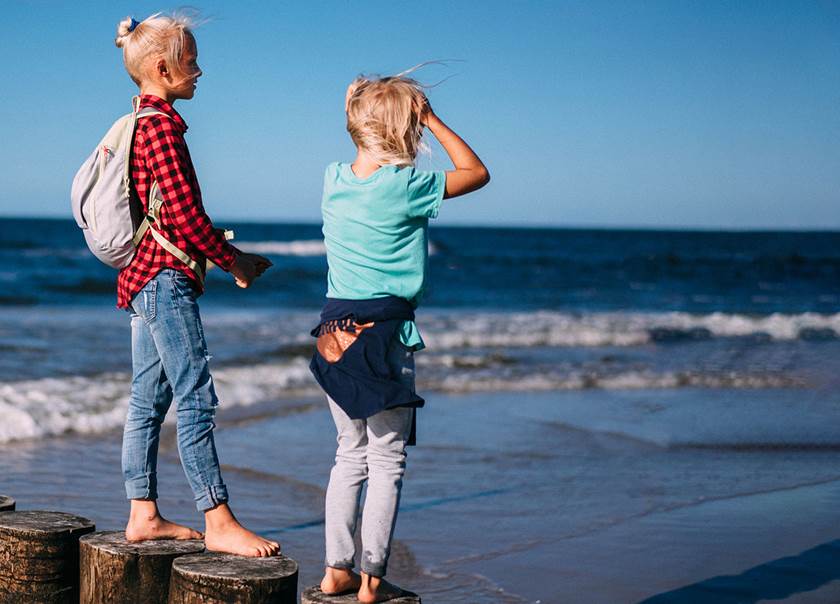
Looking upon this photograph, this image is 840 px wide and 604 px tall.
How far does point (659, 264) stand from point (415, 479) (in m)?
32.5

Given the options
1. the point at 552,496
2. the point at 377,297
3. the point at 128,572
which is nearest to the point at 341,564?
the point at 128,572

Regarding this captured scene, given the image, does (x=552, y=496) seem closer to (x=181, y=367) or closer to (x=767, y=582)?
(x=767, y=582)

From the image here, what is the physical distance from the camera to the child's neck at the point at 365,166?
2844 mm

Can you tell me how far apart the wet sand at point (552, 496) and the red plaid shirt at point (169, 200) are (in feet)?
5.64

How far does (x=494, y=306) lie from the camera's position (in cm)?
2127

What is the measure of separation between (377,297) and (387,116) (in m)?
0.52

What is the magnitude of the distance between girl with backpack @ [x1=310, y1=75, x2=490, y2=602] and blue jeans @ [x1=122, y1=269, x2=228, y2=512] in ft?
1.42

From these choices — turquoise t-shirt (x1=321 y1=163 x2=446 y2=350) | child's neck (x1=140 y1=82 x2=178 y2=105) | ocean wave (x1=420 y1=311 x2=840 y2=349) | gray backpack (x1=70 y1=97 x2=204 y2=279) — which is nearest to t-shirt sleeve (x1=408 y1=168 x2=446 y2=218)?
turquoise t-shirt (x1=321 y1=163 x2=446 y2=350)

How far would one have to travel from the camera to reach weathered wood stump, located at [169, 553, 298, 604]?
2641 mm

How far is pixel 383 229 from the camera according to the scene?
280 cm

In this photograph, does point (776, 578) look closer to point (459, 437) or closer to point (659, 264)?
point (459, 437)

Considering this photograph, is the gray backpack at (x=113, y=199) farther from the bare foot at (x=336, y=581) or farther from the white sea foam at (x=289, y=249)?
the white sea foam at (x=289, y=249)

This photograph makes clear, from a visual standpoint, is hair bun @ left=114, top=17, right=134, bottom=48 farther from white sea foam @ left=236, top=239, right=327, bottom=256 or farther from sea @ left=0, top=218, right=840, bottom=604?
white sea foam @ left=236, top=239, right=327, bottom=256

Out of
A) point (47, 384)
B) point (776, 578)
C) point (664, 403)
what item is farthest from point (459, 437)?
point (47, 384)
